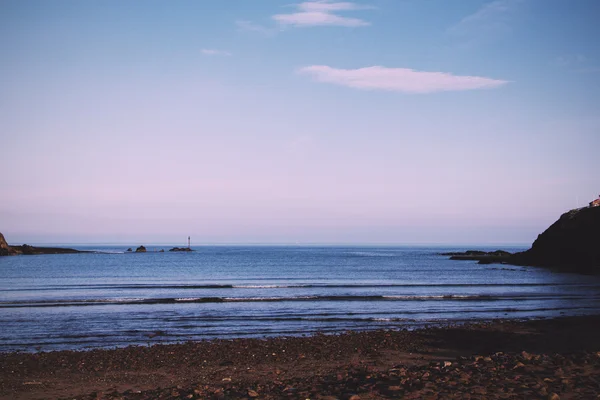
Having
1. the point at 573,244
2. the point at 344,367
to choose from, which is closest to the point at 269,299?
the point at 344,367

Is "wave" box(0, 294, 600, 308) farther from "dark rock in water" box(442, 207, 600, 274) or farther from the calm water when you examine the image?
"dark rock in water" box(442, 207, 600, 274)

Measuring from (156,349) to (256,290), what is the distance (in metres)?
25.7

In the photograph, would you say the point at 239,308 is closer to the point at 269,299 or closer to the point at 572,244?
the point at 269,299

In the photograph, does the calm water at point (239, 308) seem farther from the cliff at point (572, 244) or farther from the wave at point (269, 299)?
the cliff at point (572, 244)

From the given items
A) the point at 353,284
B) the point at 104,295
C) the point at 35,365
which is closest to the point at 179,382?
the point at 35,365

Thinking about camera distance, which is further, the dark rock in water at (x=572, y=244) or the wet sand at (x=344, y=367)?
the dark rock in water at (x=572, y=244)

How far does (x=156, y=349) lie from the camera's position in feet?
59.2

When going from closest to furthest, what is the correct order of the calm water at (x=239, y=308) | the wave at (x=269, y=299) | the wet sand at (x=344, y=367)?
the wet sand at (x=344, y=367) → the calm water at (x=239, y=308) → the wave at (x=269, y=299)

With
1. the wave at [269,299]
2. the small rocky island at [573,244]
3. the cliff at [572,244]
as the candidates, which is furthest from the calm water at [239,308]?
the cliff at [572,244]

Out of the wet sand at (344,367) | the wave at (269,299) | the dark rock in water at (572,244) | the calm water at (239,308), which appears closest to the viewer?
the wet sand at (344,367)

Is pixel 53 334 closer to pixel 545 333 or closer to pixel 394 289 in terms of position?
pixel 545 333

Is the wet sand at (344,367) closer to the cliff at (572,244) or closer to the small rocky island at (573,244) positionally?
the small rocky island at (573,244)

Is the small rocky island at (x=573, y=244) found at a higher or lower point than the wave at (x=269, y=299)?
higher

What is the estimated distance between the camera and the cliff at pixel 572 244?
2686 inches
